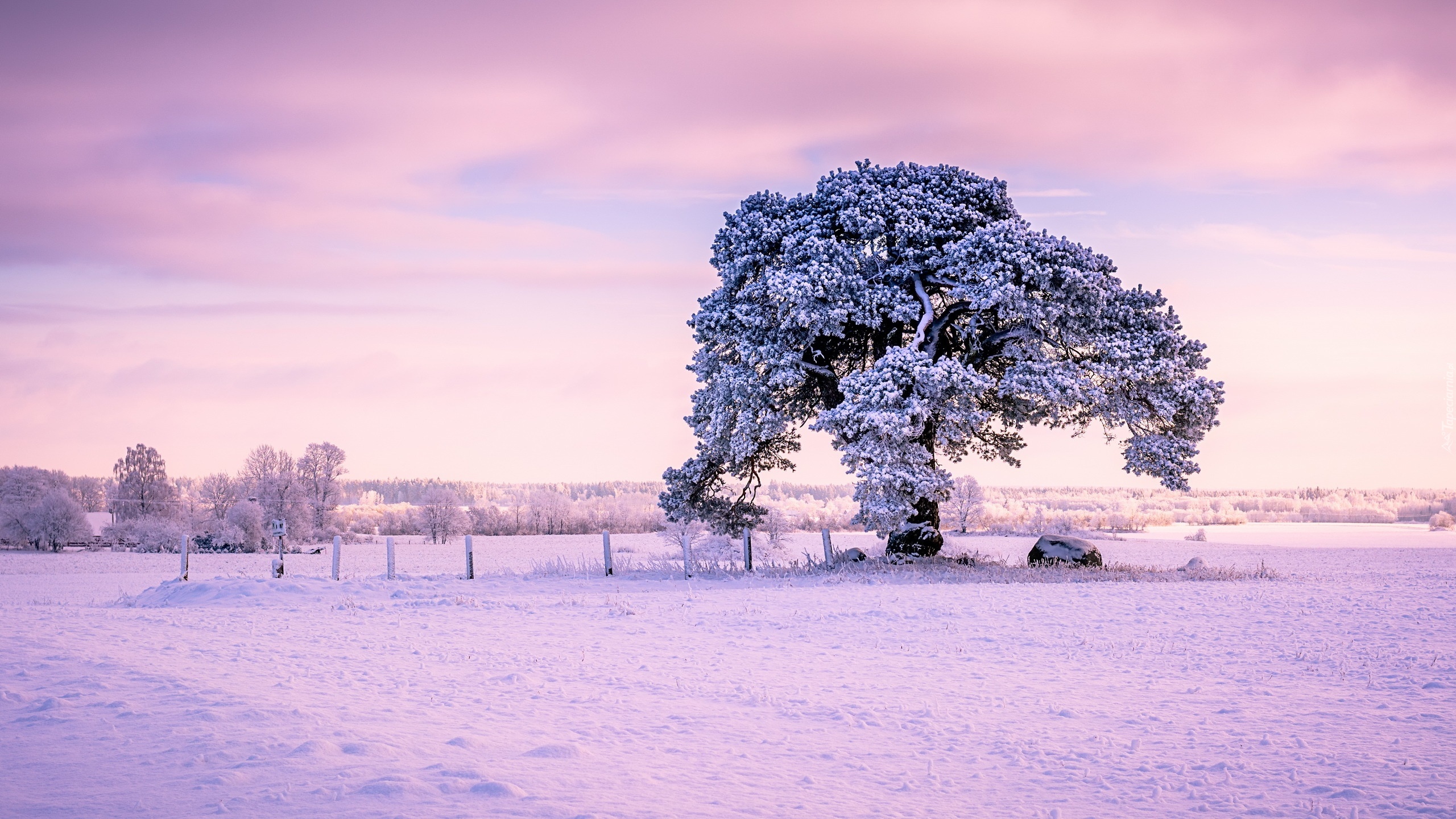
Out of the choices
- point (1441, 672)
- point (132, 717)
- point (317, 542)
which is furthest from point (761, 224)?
point (317, 542)

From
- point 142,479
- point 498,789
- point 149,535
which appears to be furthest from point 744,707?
point 142,479

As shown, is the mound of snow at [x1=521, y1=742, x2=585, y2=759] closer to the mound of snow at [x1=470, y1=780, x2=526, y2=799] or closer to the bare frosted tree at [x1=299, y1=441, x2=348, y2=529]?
→ the mound of snow at [x1=470, y1=780, x2=526, y2=799]

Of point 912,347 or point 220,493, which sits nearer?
point 912,347

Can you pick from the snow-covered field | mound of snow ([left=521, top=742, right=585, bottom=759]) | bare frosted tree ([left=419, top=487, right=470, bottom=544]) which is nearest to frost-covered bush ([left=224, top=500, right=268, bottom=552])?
bare frosted tree ([left=419, top=487, right=470, bottom=544])

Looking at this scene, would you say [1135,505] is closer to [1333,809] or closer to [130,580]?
[130,580]

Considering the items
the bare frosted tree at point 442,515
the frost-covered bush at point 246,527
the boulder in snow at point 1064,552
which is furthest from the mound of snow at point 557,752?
the bare frosted tree at point 442,515

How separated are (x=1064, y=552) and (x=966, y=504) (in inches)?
2087

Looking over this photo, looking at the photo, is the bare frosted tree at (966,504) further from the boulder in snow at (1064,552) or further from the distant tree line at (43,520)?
the distant tree line at (43,520)

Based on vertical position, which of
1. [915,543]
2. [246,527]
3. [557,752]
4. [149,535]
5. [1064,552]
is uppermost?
[246,527]

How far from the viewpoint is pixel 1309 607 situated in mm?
20484

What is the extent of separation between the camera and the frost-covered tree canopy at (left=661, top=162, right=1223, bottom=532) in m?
27.7

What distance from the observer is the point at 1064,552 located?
3234cm

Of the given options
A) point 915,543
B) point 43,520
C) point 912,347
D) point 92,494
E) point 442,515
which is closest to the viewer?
point 912,347

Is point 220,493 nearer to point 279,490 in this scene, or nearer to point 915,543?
point 279,490
